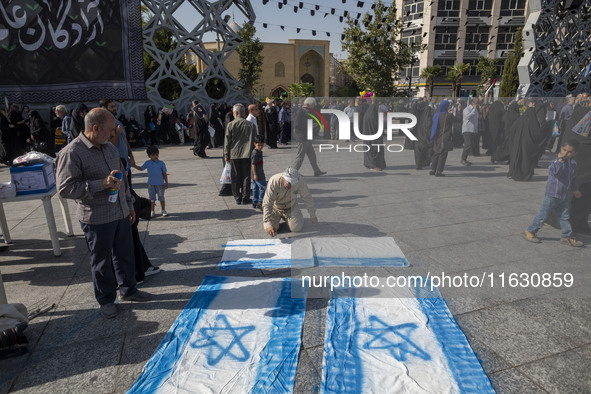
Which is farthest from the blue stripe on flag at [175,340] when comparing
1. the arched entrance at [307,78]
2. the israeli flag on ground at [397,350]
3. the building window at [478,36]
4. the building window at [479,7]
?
the arched entrance at [307,78]

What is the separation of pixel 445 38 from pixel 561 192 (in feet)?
160

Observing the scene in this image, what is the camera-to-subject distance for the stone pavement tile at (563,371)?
249 cm

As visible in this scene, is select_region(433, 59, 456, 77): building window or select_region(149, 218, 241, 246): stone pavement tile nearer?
select_region(149, 218, 241, 246): stone pavement tile

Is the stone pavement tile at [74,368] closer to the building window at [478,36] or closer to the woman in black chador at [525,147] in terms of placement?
the woman in black chador at [525,147]

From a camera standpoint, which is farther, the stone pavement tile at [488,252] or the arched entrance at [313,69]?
the arched entrance at [313,69]

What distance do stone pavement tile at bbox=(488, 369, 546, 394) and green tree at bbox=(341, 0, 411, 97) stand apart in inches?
869

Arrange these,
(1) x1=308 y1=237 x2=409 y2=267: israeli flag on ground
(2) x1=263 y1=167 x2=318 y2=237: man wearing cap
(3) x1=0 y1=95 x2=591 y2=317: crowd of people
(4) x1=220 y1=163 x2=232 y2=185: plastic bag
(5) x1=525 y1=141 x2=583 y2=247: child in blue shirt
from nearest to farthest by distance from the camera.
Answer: (3) x1=0 y1=95 x2=591 y2=317: crowd of people
(5) x1=525 y1=141 x2=583 y2=247: child in blue shirt
(1) x1=308 y1=237 x2=409 y2=267: israeli flag on ground
(2) x1=263 y1=167 x2=318 y2=237: man wearing cap
(4) x1=220 y1=163 x2=232 y2=185: plastic bag

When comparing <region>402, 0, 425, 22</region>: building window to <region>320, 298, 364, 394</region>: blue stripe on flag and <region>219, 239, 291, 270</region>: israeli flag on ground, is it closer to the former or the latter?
<region>219, 239, 291, 270</region>: israeli flag on ground

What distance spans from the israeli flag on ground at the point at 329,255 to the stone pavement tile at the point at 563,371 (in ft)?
4.62

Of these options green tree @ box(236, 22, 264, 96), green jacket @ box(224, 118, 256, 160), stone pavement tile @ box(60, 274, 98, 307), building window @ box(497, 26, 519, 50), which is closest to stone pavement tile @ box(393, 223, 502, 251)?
stone pavement tile @ box(60, 274, 98, 307)

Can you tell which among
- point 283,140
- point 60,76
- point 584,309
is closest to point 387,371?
point 584,309

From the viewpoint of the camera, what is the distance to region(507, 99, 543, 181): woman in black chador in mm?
3627

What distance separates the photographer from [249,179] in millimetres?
7254

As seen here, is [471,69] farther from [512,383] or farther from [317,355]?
[317,355]
